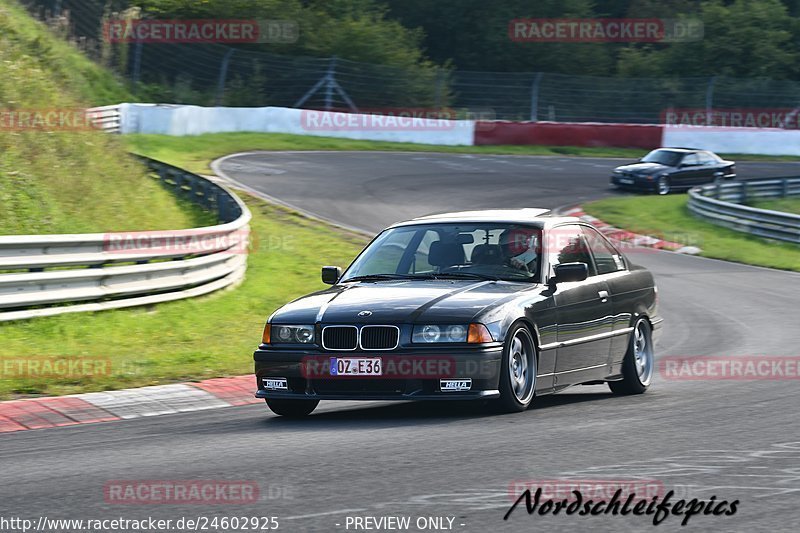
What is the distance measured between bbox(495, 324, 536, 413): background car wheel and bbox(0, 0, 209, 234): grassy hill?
847 cm

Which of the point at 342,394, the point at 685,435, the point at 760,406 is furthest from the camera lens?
the point at 760,406

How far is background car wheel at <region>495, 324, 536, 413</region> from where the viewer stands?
8.29m

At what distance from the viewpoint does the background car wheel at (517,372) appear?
8.29 metres

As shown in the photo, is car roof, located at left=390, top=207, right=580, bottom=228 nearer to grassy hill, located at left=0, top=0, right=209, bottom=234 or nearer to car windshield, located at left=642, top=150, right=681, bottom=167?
grassy hill, located at left=0, top=0, right=209, bottom=234


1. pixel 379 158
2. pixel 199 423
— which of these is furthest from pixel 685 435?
pixel 379 158

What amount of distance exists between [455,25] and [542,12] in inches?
184

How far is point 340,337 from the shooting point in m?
8.32

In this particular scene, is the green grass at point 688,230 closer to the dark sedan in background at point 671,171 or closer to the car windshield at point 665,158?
the dark sedan in background at point 671,171

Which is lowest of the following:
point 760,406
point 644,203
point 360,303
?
point 644,203

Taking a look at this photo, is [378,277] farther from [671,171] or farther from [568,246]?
[671,171]

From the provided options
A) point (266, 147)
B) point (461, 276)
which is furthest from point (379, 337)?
point (266, 147)

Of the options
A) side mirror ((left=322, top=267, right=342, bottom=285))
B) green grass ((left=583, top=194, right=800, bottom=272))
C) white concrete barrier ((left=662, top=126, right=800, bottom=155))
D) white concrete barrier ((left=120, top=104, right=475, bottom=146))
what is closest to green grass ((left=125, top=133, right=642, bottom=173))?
white concrete barrier ((left=120, top=104, right=475, bottom=146))

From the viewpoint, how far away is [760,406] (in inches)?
356

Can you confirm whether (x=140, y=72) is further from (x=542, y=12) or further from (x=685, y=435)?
(x=685, y=435)
